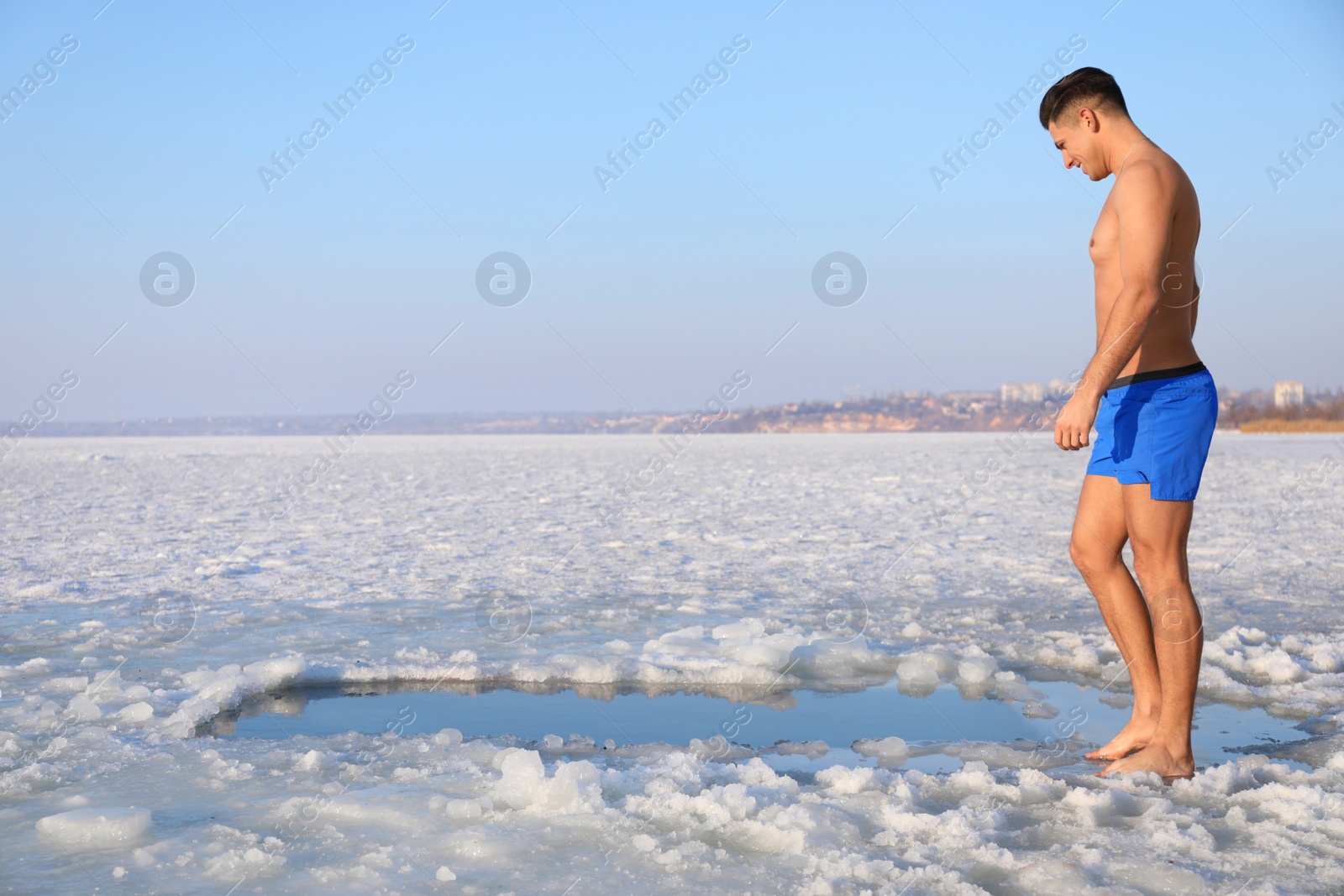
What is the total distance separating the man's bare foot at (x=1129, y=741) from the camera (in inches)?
96.3

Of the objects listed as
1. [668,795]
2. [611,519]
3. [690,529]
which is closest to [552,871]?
[668,795]

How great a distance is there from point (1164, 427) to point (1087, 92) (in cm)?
89

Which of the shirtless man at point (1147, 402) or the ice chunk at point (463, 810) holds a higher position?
the shirtless man at point (1147, 402)

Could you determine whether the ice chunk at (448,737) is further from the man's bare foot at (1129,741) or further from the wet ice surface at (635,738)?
the man's bare foot at (1129,741)

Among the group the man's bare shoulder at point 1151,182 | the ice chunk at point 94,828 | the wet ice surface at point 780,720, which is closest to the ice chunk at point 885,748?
the wet ice surface at point 780,720

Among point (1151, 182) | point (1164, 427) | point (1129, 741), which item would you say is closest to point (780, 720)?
point (1129, 741)

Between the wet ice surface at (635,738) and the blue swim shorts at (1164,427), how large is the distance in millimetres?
699

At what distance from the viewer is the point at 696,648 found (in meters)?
3.66

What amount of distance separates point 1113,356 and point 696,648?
1946mm

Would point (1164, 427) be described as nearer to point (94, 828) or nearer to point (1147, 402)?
point (1147, 402)

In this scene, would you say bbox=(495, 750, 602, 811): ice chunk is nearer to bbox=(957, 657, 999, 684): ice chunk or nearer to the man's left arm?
the man's left arm

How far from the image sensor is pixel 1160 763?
229cm

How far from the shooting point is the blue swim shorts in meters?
2.31

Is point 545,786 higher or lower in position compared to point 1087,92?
lower
